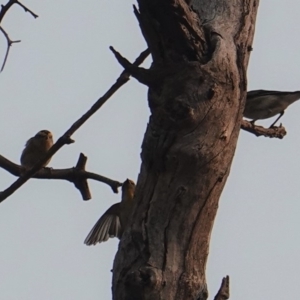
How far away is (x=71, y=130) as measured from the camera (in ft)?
12.0

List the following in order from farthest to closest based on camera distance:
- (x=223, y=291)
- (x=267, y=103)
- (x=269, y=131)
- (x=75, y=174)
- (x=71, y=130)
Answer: (x=267, y=103)
(x=269, y=131)
(x=75, y=174)
(x=71, y=130)
(x=223, y=291)

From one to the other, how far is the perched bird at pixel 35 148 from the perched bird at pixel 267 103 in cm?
203

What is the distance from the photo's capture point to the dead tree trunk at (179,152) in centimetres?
321

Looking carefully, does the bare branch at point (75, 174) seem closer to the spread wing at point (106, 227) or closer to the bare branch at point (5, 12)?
the bare branch at point (5, 12)

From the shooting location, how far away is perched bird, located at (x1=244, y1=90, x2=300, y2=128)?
26.8 feet

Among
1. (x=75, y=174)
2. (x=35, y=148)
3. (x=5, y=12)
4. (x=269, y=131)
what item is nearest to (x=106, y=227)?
(x=35, y=148)

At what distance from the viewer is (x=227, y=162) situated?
3.43 metres

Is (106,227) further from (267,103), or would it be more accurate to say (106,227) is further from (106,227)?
(267,103)

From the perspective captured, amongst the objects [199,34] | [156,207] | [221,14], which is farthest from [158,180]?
[221,14]

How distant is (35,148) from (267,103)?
2.43 m

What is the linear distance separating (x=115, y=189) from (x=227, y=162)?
982 mm

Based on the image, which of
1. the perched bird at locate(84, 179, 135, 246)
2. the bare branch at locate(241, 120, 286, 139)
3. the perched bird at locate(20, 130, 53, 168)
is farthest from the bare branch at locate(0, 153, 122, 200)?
the perched bird at locate(20, 130, 53, 168)

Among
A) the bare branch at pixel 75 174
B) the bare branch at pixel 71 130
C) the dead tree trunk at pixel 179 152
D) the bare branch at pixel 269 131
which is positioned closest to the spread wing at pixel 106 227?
the bare branch at pixel 269 131

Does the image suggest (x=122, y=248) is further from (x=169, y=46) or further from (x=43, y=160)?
(x=169, y=46)
